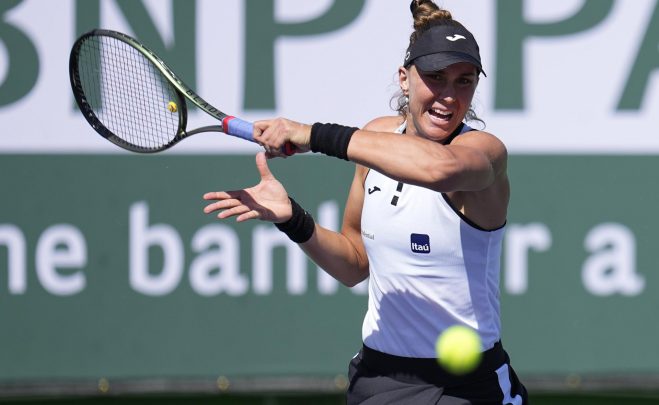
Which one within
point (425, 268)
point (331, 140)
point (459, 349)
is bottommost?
point (459, 349)

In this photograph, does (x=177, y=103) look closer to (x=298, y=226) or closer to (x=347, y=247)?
(x=298, y=226)

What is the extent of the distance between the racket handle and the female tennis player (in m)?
0.05

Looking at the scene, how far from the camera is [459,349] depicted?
3.17 m

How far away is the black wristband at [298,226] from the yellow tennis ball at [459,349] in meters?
0.56

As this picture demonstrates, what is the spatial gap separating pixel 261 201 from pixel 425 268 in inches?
21.4

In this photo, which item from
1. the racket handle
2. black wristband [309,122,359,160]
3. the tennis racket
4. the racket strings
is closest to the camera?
black wristband [309,122,359,160]

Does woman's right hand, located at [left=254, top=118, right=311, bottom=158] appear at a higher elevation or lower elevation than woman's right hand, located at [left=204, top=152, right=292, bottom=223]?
higher

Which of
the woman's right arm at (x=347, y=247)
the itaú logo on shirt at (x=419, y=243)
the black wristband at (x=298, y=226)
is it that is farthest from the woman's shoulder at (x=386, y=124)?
the itaú logo on shirt at (x=419, y=243)

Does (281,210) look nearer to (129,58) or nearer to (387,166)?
(387,166)

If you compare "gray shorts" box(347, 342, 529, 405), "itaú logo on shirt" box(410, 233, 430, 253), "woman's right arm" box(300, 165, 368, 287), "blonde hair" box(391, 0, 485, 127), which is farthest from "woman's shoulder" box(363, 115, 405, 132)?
"gray shorts" box(347, 342, 529, 405)

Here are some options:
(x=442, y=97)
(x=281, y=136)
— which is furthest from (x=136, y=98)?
(x=442, y=97)

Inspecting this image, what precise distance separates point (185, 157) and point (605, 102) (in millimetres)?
1921

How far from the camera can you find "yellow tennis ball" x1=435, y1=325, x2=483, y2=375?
10.4 ft

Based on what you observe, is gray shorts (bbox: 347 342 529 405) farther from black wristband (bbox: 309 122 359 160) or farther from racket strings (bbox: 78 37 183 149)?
racket strings (bbox: 78 37 183 149)
